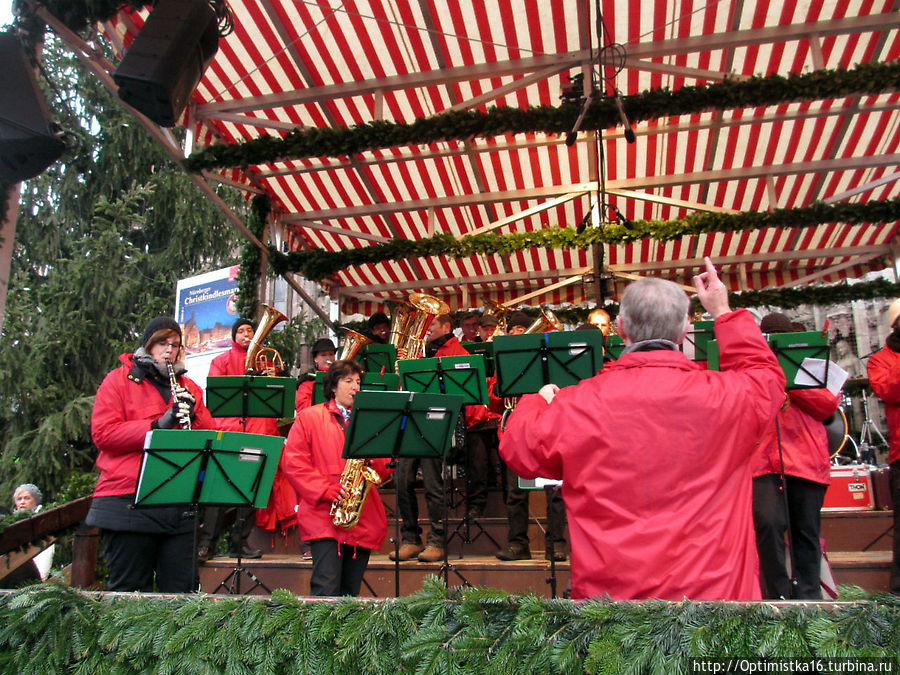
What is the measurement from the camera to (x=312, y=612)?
232cm

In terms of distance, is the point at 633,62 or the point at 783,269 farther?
the point at 783,269

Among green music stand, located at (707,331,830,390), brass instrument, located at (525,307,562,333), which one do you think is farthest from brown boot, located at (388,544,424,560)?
green music stand, located at (707,331,830,390)

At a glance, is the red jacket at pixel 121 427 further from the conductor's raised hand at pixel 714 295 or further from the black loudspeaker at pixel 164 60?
the conductor's raised hand at pixel 714 295

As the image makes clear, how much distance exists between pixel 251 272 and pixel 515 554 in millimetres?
6402

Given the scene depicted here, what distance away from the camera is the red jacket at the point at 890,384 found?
4746mm

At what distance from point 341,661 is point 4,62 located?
17.8 ft

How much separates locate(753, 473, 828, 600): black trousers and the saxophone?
2534 millimetres

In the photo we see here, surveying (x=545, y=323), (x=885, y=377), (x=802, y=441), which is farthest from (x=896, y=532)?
(x=545, y=323)

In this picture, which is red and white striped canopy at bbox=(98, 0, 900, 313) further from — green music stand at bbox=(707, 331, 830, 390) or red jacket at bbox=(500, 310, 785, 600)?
red jacket at bbox=(500, 310, 785, 600)

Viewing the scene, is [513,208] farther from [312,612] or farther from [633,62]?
[312,612]

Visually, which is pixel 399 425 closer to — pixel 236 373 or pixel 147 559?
pixel 147 559

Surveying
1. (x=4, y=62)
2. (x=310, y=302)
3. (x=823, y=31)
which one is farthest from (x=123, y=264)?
(x=823, y=31)

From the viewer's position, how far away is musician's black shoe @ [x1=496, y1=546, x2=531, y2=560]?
239 inches

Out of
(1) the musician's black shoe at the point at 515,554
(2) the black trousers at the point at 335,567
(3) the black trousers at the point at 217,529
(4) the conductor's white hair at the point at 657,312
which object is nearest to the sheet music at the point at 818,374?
(4) the conductor's white hair at the point at 657,312
